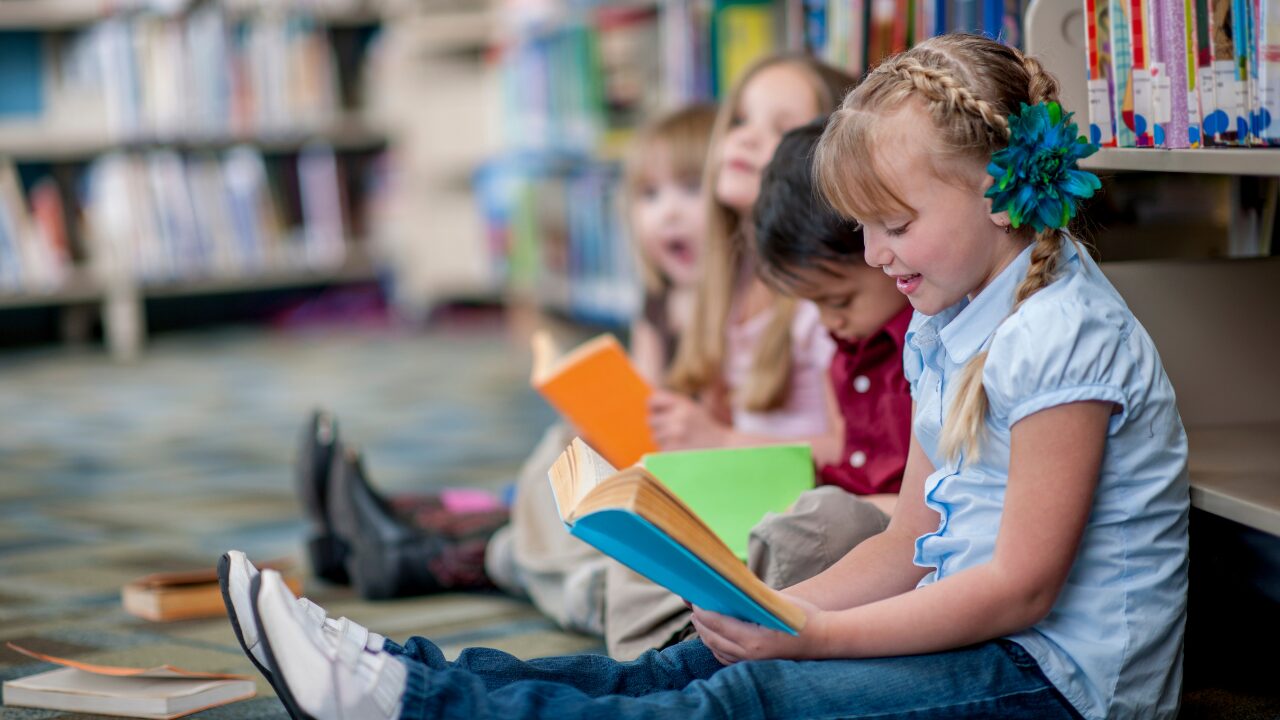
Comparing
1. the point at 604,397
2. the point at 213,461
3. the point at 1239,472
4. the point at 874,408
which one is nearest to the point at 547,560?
the point at 604,397

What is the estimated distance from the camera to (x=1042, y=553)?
829mm


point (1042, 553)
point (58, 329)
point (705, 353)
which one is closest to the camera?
point (1042, 553)

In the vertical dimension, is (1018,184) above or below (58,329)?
above

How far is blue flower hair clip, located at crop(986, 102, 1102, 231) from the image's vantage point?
Answer: 0.85 m

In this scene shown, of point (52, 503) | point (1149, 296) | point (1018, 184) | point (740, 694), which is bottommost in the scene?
point (52, 503)

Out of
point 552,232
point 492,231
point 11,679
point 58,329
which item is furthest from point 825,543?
point 58,329

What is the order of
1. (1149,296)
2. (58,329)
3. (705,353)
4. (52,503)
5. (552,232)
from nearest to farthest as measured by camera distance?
(1149,296) → (705,353) → (52,503) → (552,232) → (58,329)

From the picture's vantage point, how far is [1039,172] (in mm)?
850

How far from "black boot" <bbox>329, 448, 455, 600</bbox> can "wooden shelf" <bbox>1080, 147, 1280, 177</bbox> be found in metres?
0.81

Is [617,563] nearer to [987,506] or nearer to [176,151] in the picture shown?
[987,506]

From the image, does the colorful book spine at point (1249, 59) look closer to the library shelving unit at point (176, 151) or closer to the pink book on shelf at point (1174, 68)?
the pink book on shelf at point (1174, 68)

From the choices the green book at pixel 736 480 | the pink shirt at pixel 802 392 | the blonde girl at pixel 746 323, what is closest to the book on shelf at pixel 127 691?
the green book at pixel 736 480

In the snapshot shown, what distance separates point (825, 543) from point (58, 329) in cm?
362

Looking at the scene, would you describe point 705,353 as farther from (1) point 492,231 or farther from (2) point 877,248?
(1) point 492,231
